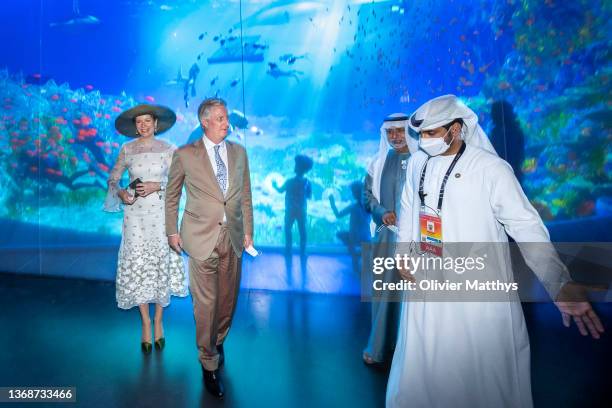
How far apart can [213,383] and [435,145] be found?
6.30 feet

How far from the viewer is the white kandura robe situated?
1.74m

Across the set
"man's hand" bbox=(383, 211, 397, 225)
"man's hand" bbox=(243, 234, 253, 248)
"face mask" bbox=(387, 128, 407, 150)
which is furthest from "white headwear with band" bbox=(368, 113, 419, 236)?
"man's hand" bbox=(243, 234, 253, 248)

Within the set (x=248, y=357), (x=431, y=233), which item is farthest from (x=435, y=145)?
(x=248, y=357)

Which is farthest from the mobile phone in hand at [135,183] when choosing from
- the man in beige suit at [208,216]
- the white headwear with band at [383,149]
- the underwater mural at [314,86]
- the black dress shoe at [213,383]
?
the underwater mural at [314,86]

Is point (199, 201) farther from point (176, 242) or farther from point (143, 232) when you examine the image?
point (143, 232)

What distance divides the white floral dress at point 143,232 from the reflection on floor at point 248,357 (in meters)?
0.50

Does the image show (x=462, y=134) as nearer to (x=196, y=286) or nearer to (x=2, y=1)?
(x=196, y=286)

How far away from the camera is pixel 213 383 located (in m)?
2.54

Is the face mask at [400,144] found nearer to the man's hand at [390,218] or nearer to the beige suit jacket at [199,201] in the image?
the man's hand at [390,218]

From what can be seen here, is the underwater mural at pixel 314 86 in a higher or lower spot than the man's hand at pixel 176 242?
higher

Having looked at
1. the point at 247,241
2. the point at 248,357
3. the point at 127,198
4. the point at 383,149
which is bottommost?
the point at 248,357

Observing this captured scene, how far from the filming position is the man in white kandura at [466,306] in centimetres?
174

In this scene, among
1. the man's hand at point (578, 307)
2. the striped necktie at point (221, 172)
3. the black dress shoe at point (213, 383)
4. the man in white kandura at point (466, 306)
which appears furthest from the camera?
the striped necktie at point (221, 172)

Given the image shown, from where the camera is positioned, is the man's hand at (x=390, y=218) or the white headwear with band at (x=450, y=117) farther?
the man's hand at (x=390, y=218)
